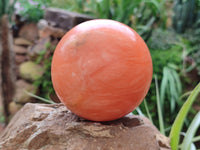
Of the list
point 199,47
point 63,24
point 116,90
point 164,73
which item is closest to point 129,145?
point 116,90

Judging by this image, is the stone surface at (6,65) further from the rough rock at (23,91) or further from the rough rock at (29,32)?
the rough rock at (29,32)

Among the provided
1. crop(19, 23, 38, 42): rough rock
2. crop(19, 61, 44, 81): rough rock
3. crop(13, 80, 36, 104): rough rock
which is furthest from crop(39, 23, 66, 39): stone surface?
crop(19, 23, 38, 42): rough rock

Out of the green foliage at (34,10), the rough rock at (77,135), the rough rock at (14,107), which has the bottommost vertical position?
the rough rock at (14,107)

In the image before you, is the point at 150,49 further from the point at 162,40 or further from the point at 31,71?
the point at 31,71

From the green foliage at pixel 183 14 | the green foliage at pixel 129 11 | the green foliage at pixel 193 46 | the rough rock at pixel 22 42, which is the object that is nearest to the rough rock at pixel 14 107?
the green foliage at pixel 129 11

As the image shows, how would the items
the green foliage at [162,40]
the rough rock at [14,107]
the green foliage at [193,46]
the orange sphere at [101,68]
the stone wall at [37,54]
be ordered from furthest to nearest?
the green foliage at [162,40] < the rough rock at [14,107] < the stone wall at [37,54] < the green foliage at [193,46] < the orange sphere at [101,68]

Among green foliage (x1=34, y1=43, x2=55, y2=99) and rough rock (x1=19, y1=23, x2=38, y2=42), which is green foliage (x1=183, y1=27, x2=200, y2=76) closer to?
green foliage (x1=34, y1=43, x2=55, y2=99)

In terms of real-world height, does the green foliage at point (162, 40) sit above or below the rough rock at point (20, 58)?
above
